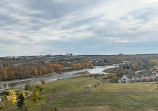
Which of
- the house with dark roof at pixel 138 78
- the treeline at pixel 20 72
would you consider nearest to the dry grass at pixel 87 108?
the house with dark roof at pixel 138 78

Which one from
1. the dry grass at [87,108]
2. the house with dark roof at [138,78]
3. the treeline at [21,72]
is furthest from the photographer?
the treeline at [21,72]

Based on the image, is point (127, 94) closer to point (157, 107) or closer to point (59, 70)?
point (157, 107)

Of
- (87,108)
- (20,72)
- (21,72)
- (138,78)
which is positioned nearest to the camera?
(87,108)

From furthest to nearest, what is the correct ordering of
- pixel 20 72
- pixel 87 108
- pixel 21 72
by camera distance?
1. pixel 21 72
2. pixel 20 72
3. pixel 87 108

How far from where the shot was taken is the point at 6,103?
39.8m

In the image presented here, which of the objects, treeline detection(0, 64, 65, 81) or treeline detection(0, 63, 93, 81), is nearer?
treeline detection(0, 64, 65, 81)

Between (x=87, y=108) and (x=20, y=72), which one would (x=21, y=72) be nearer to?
(x=20, y=72)

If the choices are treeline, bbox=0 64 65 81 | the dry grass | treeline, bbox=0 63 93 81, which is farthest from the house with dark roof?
treeline, bbox=0 64 65 81

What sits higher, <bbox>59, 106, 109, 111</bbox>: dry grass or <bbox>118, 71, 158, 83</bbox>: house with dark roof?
<bbox>118, 71, 158, 83</bbox>: house with dark roof

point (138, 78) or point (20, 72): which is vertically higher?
point (138, 78)

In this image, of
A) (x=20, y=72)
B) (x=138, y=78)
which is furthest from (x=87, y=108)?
(x=20, y=72)

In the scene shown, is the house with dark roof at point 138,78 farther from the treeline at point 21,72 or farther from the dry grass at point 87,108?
A: the treeline at point 21,72

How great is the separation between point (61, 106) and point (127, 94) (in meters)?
16.2

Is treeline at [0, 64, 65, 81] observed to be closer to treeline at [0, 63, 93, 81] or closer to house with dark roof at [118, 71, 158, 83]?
treeline at [0, 63, 93, 81]
